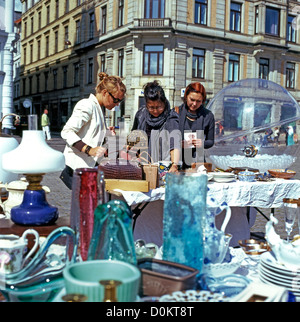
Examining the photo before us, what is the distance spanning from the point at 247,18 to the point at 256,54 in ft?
7.85

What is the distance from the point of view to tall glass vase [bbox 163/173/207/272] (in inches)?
45.9

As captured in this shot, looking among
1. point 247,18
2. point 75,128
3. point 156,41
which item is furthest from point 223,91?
point 247,18

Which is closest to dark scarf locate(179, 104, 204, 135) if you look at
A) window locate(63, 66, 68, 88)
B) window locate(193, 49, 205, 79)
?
window locate(193, 49, 205, 79)

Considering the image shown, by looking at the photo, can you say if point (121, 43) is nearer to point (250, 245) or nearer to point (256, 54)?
point (256, 54)

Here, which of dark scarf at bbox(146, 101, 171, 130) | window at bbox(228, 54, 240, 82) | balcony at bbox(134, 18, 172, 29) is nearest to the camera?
dark scarf at bbox(146, 101, 171, 130)

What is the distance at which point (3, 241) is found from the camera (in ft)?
3.95

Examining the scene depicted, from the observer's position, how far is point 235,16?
26000 mm

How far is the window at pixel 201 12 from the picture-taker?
24.5m

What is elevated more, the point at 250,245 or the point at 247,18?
the point at 247,18

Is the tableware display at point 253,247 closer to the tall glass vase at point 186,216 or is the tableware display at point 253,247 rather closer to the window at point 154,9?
the tall glass vase at point 186,216

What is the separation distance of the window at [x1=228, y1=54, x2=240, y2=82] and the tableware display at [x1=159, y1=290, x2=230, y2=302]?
2574 cm

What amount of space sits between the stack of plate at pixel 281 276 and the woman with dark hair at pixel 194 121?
2.05m

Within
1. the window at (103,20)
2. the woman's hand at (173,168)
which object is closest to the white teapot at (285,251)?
the woman's hand at (173,168)

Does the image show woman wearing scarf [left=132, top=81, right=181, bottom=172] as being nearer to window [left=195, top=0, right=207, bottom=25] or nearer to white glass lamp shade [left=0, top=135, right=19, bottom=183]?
white glass lamp shade [left=0, top=135, right=19, bottom=183]
